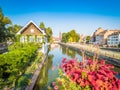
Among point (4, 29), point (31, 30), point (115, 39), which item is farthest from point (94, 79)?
point (115, 39)

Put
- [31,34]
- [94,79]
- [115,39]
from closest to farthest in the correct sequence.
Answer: [94,79] → [31,34] → [115,39]

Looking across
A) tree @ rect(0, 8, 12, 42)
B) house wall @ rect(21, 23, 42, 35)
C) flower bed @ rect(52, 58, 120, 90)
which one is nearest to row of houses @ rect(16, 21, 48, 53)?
house wall @ rect(21, 23, 42, 35)

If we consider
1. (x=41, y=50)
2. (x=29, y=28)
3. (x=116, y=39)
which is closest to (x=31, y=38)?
(x=29, y=28)

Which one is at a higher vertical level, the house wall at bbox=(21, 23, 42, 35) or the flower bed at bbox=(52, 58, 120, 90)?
the house wall at bbox=(21, 23, 42, 35)

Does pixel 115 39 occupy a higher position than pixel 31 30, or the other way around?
pixel 31 30

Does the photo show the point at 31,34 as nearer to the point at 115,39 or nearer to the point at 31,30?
the point at 31,30

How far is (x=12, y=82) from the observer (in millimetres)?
9070

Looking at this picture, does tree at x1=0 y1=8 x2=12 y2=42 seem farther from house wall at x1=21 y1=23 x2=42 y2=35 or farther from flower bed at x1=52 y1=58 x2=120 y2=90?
flower bed at x1=52 y1=58 x2=120 y2=90

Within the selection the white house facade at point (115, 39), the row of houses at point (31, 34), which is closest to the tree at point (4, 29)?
the row of houses at point (31, 34)

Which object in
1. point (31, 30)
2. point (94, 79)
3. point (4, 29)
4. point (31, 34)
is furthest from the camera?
point (4, 29)

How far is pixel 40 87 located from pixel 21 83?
253 cm

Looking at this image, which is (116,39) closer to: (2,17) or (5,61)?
(2,17)

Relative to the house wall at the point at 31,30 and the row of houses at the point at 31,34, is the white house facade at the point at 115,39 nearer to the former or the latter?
the row of houses at the point at 31,34

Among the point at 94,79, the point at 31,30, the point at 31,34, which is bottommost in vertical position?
the point at 94,79
